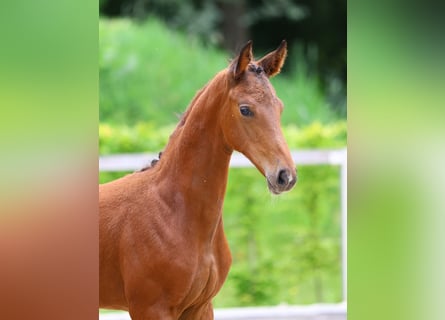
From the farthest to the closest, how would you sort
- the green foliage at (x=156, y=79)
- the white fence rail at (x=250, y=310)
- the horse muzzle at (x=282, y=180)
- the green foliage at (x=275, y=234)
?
the green foliage at (x=156, y=79)
the green foliage at (x=275, y=234)
the white fence rail at (x=250, y=310)
the horse muzzle at (x=282, y=180)

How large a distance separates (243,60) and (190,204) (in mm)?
426

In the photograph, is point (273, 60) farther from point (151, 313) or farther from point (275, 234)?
point (275, 234)

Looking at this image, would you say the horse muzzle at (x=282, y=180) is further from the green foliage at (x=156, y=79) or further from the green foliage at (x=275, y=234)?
the green foliage at (x=156, y=79)

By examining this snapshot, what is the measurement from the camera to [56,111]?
1501mm

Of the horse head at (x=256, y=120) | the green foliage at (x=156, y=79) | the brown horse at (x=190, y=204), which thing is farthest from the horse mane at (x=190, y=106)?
the green foliage at (x=156, y=79)

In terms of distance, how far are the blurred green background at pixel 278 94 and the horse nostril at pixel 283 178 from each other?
2.14 m

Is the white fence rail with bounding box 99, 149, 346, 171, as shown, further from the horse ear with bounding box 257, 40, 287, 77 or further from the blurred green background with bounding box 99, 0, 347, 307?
the horse ear with bounding box 257, 40, 287, 77

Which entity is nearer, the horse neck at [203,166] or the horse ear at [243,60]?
the horse ear at [243,60]

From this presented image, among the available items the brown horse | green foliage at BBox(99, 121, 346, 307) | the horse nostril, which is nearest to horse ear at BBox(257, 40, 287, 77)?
the brown horse

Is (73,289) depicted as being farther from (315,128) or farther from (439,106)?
(315,128)

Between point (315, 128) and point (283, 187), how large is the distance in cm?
347

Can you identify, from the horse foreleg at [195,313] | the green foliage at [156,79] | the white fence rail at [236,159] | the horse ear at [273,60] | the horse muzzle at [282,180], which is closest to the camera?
the horse muzzle at [282,180]

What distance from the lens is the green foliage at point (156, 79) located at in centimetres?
600

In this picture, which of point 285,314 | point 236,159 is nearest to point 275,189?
point 285,314
